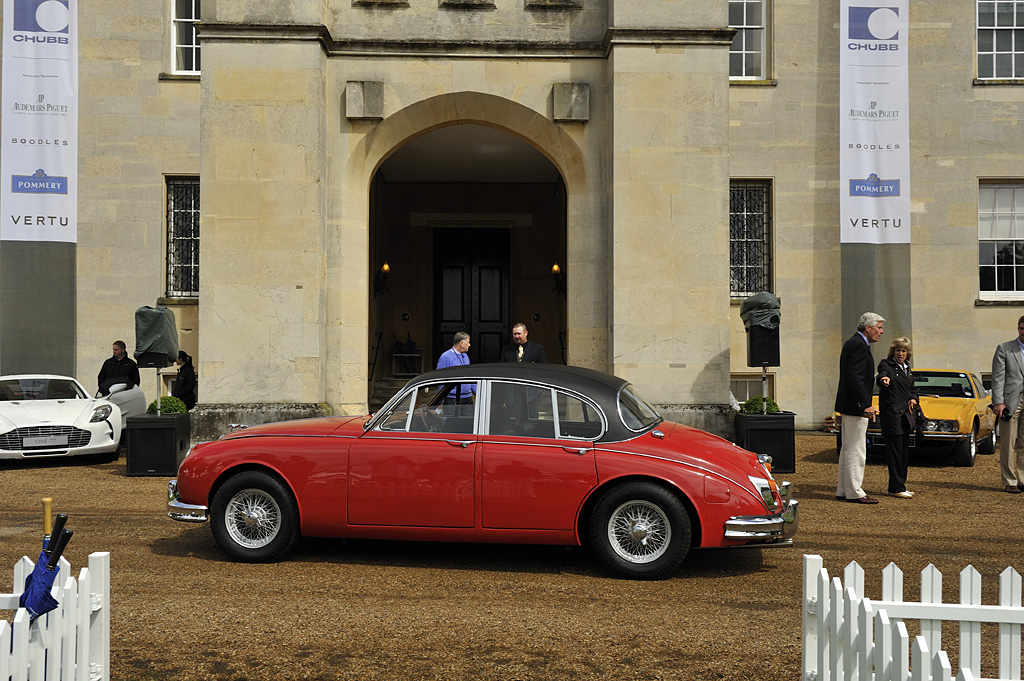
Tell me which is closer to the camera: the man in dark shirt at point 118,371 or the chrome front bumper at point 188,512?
the chrome front bumper at point 188,512

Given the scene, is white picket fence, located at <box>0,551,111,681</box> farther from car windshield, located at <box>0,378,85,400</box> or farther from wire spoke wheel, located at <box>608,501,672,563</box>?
car windshield, located at <box>0,378,85,400</box>

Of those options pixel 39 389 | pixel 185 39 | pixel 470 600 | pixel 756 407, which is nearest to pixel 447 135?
pixel 185 39

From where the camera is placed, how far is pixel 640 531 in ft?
21.0

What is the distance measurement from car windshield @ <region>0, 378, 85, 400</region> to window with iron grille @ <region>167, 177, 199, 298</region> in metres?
3.81

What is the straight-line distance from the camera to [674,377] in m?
12.5

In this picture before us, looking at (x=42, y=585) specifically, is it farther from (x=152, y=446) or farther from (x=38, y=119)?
(x=38, y=119)

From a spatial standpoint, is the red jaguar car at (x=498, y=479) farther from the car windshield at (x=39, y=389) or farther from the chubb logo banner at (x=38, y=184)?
the chubb logo banner at (x=38, y=184)

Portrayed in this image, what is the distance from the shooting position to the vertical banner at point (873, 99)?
16375 mm

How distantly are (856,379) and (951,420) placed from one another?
4025 millimetres

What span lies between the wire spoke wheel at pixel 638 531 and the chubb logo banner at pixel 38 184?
1395 centimetres

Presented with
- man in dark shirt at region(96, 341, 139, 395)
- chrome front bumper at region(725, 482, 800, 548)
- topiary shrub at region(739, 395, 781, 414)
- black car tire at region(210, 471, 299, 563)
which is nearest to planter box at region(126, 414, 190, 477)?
man in dark shirt at region(96, 341, 139, 395)

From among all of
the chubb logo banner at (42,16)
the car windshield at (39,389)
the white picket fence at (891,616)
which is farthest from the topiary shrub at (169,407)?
the white picket fence at (891,616)

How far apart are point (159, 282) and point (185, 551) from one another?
11175mm

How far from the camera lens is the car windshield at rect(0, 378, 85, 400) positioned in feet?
44.0
